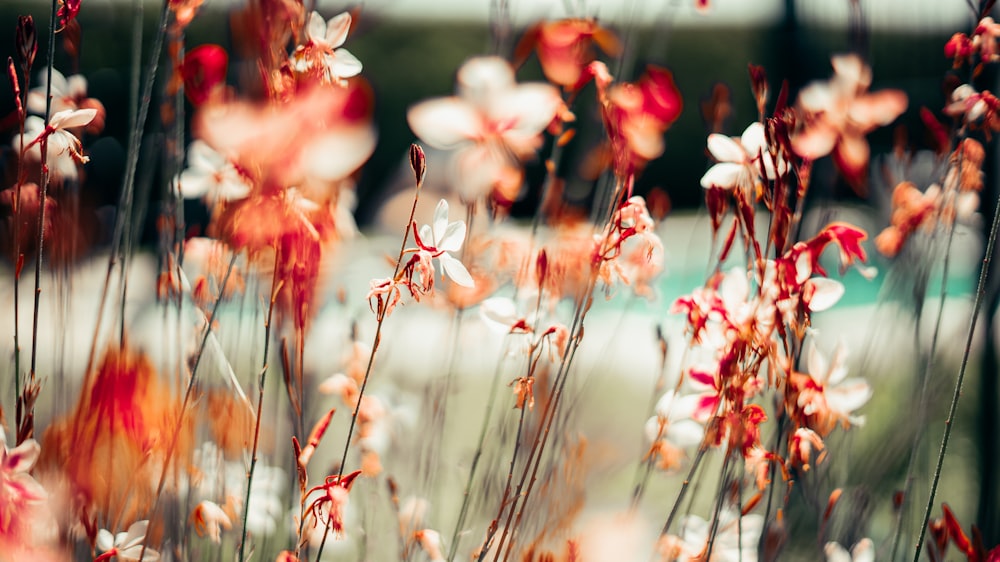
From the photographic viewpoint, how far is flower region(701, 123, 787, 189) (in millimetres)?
398

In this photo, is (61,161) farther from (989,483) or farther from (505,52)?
(989,483)

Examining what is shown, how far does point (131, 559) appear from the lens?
45 centimetres

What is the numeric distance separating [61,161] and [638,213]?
389 millimetres

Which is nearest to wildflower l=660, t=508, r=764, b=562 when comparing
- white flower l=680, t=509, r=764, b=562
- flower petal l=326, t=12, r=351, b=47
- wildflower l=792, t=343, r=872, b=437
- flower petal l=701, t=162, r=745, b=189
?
white flower l=680, t=509, r=764, b=562

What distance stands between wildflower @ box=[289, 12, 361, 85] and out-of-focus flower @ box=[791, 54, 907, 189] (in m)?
0.26

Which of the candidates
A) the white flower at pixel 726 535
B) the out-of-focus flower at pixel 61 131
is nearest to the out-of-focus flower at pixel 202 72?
the out-of-focus flower at pixel 61 131

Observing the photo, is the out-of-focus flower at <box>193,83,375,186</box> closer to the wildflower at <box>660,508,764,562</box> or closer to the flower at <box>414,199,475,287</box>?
the flower at <box>414,199,475,287</box>

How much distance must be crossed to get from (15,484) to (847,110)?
1.60 feet

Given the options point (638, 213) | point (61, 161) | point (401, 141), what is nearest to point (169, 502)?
point (61, 161)

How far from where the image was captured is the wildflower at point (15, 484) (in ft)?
1.22

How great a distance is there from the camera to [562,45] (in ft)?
1.66

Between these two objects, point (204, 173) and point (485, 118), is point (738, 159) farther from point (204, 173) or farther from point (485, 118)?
point (204, 173)

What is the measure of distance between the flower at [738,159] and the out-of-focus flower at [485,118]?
8cm

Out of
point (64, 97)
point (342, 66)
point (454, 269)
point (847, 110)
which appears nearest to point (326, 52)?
point (342, 66)
